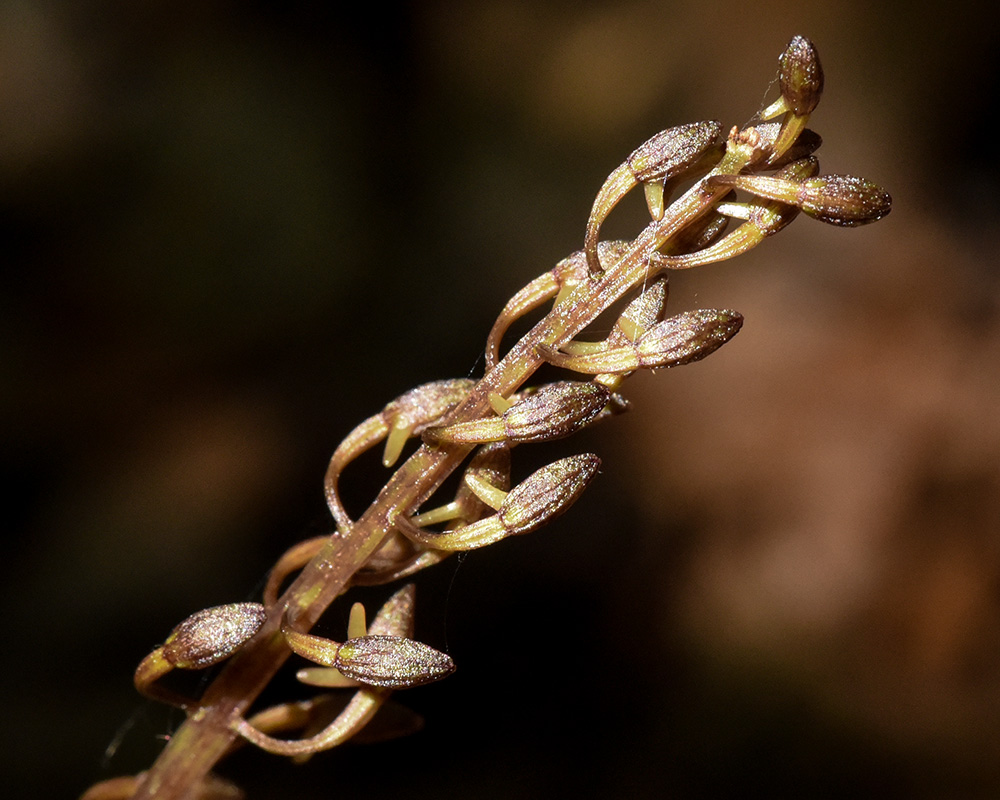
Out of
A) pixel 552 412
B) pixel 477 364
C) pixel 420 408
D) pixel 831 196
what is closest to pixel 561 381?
pixel 552 412

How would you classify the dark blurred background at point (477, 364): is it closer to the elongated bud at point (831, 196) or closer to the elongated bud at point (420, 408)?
the elongated bud at point (420, 408)

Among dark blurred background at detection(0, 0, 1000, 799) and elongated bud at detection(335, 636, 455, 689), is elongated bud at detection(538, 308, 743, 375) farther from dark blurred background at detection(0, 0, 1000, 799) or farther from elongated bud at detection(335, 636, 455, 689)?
dark blurred background at detection(0, 0, 1000, 799)

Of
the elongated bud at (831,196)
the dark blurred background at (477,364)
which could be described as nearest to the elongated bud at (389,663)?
the elongated bud at (831,196)

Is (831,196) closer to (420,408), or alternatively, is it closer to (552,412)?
(552,412)

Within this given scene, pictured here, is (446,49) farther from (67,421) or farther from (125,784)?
(125,784)

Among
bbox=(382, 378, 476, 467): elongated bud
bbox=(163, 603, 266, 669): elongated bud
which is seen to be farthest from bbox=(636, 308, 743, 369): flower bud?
bbox=(163, 603, 266, 669): elongated bud

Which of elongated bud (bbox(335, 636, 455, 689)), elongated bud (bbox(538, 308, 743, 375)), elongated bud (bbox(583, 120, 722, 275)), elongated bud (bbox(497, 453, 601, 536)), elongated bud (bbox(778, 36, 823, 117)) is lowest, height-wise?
elongated bud (bbox(335, 636, 455, 689))
